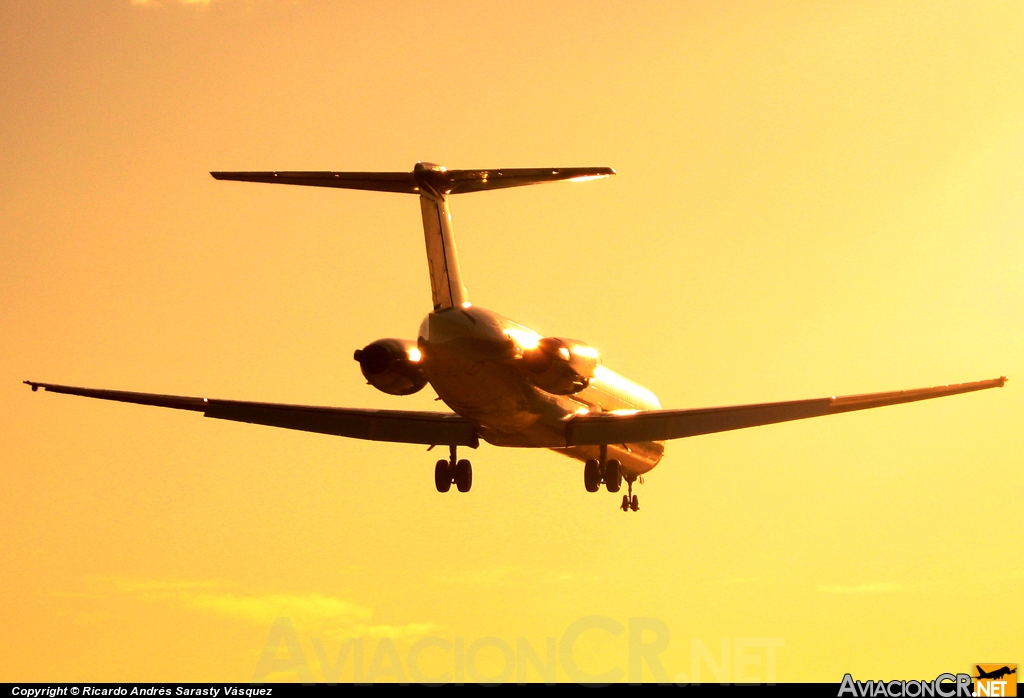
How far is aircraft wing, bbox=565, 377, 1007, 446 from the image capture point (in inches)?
1334

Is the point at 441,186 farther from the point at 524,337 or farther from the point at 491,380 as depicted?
the point at 491,380

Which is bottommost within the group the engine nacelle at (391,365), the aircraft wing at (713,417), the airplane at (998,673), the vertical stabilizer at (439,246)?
the airplane at (998,673)

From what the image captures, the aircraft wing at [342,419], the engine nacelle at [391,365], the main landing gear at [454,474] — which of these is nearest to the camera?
the engine nacelle at [391,365]

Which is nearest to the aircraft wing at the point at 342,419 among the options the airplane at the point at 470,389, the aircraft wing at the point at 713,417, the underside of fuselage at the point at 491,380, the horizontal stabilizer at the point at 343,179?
the airplane at the point at 470,389

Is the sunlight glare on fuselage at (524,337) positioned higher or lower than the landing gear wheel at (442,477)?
higher

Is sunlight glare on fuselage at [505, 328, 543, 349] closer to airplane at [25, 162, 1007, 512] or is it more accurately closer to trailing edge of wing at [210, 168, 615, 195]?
airplane at [25, 162, 1007, 512]

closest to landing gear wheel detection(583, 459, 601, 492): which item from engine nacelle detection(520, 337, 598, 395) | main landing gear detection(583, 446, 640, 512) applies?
main landing gear detection(583, 446, 640, 512)

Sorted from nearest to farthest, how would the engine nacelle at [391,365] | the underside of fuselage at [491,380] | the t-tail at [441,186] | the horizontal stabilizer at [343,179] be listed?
the horizontal stabilizer at [343,179], the underside of fuselage at [491,380], the t-tail at [441,186], the engine nacelle at [391,365]

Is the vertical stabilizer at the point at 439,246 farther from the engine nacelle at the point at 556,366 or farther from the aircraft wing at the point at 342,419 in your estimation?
the aircraft wing at the point at 342,419

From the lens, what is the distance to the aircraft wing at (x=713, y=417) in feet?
111

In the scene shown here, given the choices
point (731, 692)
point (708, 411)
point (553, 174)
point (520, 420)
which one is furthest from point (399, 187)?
point (731, 692)

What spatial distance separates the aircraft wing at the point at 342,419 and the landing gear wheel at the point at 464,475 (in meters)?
0.88

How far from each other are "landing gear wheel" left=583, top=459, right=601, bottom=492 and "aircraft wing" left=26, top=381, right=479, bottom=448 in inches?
145

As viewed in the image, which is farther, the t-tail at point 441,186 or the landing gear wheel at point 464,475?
the landing gear wheel at point 464,475
